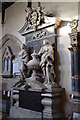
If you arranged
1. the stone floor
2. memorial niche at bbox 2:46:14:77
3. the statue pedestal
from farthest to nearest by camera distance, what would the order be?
memorial niche at bbox 2:46:14:77 → the stone floor → the statue pedestal

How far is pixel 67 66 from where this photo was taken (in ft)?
12.1

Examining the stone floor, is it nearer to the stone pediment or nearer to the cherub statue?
the cherub statue

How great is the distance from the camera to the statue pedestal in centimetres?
344

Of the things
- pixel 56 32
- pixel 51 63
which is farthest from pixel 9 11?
pixel 51 63

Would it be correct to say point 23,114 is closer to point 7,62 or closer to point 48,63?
point 48,63

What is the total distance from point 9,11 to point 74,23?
3.10 metres

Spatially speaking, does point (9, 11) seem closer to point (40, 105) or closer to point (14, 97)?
point (14, 97)

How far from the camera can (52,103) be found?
11.3 ft

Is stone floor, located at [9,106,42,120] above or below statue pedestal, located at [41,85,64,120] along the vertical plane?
below

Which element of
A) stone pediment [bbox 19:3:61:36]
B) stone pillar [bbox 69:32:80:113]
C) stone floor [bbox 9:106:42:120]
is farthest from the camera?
stone pediment [bbox 19:3:61:36]

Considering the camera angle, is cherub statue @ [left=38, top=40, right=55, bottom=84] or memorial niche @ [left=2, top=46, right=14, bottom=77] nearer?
cherub statue @ [left=38, top=40, right=55, bottom=84]

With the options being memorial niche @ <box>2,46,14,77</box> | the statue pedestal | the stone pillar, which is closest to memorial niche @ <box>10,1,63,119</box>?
the statue pedestal

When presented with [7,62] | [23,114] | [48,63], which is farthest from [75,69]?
[7,62]

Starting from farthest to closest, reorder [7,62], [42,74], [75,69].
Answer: [7,62] < [42,74] < [75,69]
